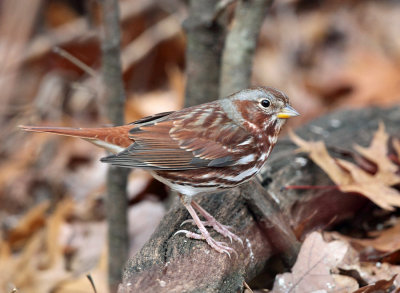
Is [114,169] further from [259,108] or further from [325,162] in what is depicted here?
[325,162]

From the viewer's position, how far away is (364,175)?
12.9 ft

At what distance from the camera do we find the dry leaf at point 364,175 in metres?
3.79

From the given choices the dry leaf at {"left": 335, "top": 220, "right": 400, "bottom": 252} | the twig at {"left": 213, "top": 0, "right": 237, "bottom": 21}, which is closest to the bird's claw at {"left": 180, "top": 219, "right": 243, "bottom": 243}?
the dry leaf at {"left": 335, "top": 220, "right": 400, "bottom": 252}

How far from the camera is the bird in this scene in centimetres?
334

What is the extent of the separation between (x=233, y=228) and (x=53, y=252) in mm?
2034

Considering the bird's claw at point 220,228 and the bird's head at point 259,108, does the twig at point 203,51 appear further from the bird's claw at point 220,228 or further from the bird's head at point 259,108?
the bird's claw at point 220,228

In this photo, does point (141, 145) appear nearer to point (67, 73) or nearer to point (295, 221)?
point (295, 221)

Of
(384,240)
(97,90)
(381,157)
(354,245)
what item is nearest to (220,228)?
(354,245)

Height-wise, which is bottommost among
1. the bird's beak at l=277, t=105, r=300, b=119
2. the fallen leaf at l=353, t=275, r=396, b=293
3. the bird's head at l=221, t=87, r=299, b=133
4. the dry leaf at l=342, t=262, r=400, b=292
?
the dry leaf at l=342, t=262, r=400, b=292

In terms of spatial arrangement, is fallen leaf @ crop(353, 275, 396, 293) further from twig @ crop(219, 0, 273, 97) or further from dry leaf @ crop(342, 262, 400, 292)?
twig @ crop(219, 0, 273, 97)

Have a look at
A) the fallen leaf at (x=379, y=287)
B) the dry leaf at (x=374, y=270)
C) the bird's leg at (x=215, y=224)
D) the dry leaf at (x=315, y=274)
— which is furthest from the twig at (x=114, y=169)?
the fallen leaf at (x=379, y=287)

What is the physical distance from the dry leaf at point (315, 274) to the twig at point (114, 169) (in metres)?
1.51

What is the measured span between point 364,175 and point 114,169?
69.6 inches

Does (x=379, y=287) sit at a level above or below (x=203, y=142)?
below
